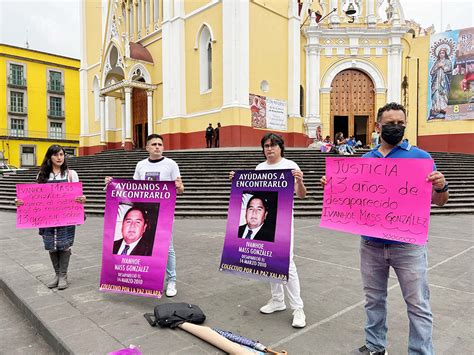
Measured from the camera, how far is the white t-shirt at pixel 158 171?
398 centimetres

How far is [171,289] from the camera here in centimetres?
A: 391

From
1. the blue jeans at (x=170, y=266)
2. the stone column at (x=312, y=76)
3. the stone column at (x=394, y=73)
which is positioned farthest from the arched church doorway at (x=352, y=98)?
the blue jeans at (x=170, y=266)

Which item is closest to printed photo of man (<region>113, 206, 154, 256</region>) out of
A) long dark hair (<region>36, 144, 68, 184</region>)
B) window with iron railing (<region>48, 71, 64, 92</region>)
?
long dark hair (<region>36, 144, 68, 184</region>)

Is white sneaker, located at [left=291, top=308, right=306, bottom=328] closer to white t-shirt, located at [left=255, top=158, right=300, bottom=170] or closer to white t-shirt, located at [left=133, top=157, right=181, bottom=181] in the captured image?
white t-shirt, located at [left=255, top=158, right=300, bottom=170]

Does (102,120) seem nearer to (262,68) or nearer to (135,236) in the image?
(262,68)

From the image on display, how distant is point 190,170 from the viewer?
1313cm

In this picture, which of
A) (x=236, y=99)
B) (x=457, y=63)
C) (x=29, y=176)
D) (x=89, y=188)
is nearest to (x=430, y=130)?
(x=457, y=63)

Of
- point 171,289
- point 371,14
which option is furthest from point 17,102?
point 171,289

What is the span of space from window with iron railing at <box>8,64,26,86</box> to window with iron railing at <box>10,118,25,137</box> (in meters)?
4.28

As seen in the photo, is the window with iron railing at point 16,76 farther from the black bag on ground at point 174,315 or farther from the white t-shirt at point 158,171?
the black bag on ground at point 174,315

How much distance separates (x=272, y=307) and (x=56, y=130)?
161 ft

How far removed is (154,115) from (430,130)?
17600 mm

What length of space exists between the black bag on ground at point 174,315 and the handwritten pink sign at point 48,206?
1670 millimetres

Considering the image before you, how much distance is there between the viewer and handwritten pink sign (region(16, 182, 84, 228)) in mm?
4180
